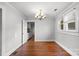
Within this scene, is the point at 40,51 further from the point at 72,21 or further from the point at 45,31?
the point at 45,31

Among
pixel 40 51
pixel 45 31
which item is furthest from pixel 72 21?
pixel 45 31

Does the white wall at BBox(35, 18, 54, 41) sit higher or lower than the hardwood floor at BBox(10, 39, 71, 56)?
higher

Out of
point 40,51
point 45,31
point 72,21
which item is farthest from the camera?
point 45,31

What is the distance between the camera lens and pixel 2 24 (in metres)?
3.12

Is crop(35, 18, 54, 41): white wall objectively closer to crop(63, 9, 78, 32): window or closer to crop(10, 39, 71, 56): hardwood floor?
crop(10, 39, 71, 56): hardwood floor

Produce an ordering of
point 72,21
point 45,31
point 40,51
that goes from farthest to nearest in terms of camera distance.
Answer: point 45,31
point 40,51
point 72,21

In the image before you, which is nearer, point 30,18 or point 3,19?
point 3,19

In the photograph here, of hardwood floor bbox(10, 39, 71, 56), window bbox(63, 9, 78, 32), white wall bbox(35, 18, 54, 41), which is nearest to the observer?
window bbox(63, 9, 78, 32)

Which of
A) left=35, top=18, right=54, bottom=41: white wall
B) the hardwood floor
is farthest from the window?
left=35, top=18, right=54, bottom=41: white wall

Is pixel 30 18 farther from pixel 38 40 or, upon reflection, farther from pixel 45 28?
pixel 38 40

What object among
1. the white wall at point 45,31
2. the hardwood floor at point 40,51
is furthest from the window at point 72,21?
the white wall at point 45,31

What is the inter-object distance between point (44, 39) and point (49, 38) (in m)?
0.46

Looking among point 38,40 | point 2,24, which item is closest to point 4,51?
point 2,24

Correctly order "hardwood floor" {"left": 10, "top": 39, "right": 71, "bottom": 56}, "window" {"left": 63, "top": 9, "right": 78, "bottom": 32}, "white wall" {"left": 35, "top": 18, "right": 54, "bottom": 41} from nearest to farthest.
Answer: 1. "window" {"left": 63, "top": 9, "right": 78, "bottom": 32}
2. "hardwood floor" {"left": 10, "top": 39, "right": 71, "bottom": 56}
3. "white wall" {"left": 35, "top": 18, "right": 54, "bottom": 41}
